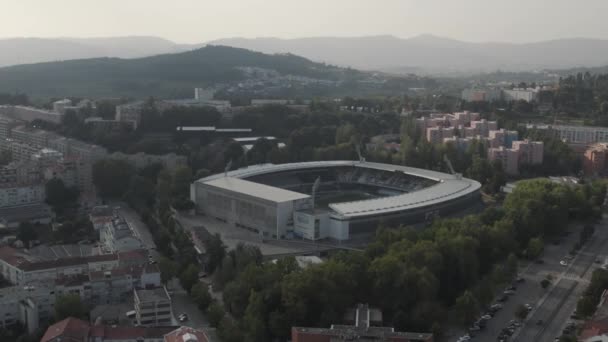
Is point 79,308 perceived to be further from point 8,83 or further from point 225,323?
point 8,83

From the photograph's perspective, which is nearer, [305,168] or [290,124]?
[305,168]

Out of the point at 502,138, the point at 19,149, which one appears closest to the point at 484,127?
the point at 502,138

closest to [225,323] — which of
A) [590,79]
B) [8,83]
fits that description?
[590,79]

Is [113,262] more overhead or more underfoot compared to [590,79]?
more underfoot

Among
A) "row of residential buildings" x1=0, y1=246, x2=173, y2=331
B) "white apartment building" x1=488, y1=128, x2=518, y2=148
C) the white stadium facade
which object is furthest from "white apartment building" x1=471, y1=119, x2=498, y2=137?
"row of residential buildings" x1=0, y1=246, x2=173, y2=331

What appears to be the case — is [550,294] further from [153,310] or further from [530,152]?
[530,152]

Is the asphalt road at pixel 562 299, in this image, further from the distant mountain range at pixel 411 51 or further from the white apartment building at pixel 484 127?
the distant mountain range at pixel 411 51

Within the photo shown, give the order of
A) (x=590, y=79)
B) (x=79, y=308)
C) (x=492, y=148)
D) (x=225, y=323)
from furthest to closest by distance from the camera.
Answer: (x=590, y=79)
(x=492, y=148)
(x=79, y=308)
(x=225, y=323)

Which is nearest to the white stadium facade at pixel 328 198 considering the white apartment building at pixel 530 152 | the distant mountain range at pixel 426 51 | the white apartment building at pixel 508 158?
the white apartment building at pixel 508 158
